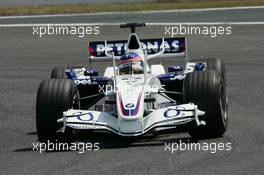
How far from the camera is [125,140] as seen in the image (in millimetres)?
13430

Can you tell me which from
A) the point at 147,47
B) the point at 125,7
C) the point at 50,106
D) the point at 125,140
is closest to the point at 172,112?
the point at 125,140

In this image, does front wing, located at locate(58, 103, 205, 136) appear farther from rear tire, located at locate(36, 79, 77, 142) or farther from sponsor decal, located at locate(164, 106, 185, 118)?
rear tire, located at locate(36, 79, 77, 142)

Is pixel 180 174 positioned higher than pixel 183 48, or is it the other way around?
pixel 183 48

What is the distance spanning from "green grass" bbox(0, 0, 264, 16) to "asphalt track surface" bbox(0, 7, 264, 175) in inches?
236

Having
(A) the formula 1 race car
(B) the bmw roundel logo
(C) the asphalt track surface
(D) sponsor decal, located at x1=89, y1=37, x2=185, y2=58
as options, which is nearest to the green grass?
(C) the asphalt track surface

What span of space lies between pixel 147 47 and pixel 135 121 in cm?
338

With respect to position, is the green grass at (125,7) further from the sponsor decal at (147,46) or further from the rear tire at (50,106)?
the rear tire at (50,106)

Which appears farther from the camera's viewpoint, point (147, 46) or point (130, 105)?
point (147, 46)

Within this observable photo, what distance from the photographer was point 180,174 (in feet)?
35.4

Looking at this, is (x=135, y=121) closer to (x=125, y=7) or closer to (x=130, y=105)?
(x=130, y=105)

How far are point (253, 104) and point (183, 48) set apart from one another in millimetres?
1620

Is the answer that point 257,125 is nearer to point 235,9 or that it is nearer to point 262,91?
point 262,91

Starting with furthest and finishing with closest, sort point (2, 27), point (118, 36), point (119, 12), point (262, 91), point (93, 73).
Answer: point (119, 12), point (2, 27), point (118, 36), point (262, 91), point (93, 73)

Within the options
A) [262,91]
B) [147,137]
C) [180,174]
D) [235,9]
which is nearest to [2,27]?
[235,9]
